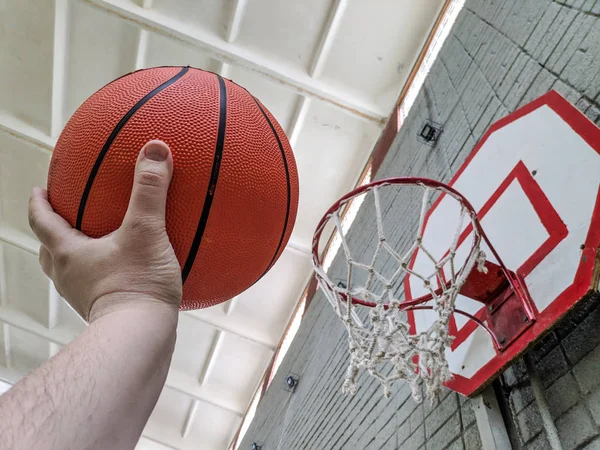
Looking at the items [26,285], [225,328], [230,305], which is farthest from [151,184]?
[26,285]

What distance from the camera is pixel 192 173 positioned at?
1.06 m

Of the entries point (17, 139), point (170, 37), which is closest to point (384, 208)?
point (170, 37)

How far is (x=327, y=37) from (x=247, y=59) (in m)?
0.81

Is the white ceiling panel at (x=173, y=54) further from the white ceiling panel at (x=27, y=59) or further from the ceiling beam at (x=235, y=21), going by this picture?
the white ceiling panel at (x=27, y=59)

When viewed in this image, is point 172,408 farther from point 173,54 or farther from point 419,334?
point 419,334

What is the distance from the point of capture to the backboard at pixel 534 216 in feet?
3.34

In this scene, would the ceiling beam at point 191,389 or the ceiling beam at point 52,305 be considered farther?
the ceiling beam at point 191,389

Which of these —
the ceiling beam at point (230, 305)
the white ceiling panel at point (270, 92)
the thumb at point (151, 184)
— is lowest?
the ceiling beam at point (230, 305)

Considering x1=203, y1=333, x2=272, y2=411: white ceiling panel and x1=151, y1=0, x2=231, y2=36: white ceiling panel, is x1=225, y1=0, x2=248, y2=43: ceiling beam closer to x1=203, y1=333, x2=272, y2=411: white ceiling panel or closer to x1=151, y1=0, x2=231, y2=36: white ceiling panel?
x1=151, y1=0, x2=231, y2=36: white ceiling panel

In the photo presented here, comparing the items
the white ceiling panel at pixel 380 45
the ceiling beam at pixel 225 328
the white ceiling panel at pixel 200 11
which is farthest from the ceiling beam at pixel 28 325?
the white ceiling panel at pixel 380 45

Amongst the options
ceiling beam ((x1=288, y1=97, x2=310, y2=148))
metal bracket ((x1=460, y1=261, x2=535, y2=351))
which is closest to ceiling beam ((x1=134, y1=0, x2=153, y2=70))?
ceiling beam ((x1=288, y1=97, x2=310, y2=148))

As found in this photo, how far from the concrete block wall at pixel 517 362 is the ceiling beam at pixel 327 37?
4.67 feet

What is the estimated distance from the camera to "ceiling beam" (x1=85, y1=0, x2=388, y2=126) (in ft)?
14.4

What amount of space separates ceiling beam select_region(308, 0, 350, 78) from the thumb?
3879 mm
